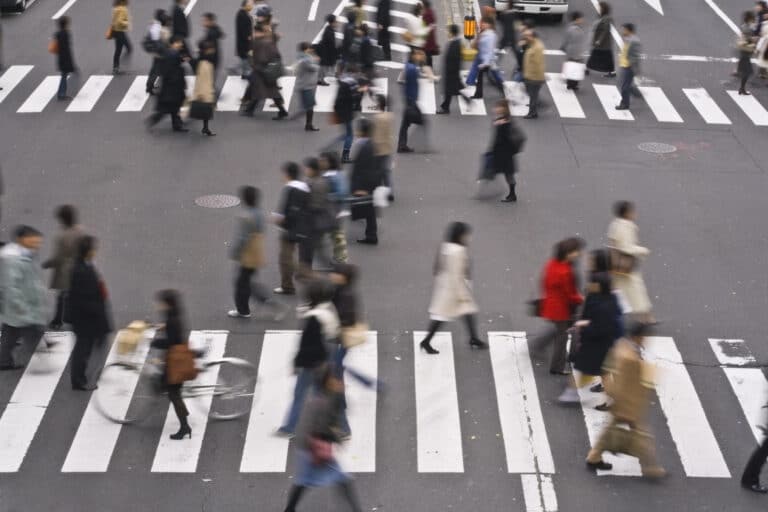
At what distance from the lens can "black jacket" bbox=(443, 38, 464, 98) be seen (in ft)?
71.2

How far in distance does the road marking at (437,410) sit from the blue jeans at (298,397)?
48.3 inches

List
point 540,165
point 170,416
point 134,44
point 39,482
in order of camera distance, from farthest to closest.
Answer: point 134,44 → point 540,165 → point 170,416 → point 39,482

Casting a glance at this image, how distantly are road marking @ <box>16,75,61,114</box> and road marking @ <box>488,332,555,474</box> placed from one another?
12122 millimetres

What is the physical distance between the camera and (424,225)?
17172 millimetres

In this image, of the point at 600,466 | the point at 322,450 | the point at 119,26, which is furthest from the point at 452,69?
the point at 322,450

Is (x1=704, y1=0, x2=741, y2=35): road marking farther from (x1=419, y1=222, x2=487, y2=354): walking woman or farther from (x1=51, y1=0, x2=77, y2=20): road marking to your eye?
(x1=419, y1=222, x2=487, y2=354): walking woman

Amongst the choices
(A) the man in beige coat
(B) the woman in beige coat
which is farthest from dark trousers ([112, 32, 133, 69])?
(A) the man in beige coat

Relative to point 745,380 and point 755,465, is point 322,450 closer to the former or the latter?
point 755,465

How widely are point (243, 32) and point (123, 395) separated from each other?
1319 centimetres

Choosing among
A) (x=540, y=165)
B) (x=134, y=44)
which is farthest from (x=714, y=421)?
(x=134, y=44)

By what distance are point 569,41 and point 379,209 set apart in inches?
336

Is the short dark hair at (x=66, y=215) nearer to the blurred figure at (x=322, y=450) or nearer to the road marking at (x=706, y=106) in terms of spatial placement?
the blurred figure at (x=322, y=450)

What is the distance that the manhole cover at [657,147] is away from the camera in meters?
20.8

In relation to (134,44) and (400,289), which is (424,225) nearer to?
(400,289)
